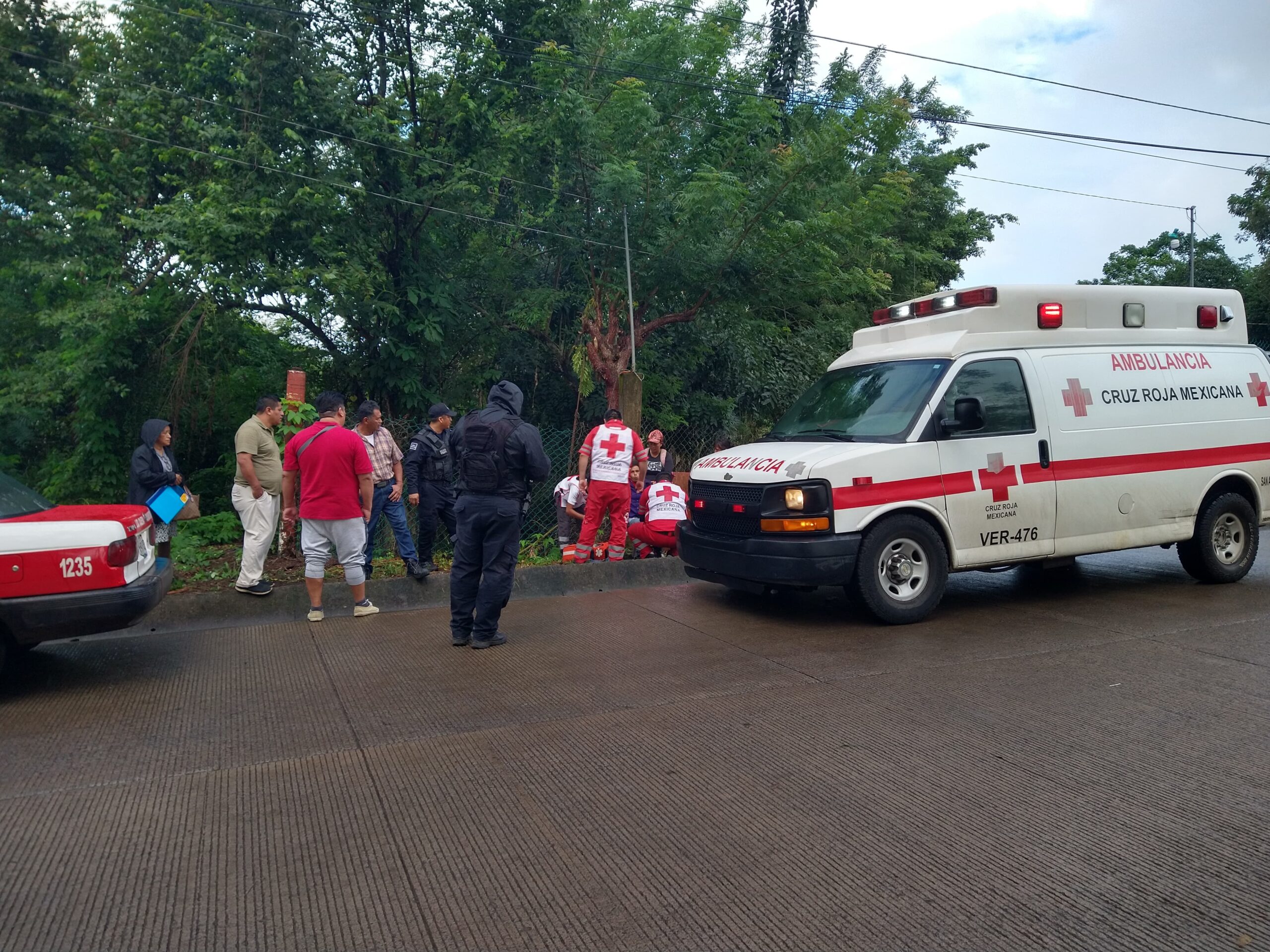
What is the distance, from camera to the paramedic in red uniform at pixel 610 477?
9.48 metres

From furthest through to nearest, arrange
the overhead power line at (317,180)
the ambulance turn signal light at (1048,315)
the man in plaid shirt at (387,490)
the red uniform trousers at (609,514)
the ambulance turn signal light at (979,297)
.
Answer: the overhead power line at (317,180) < the red uniform trousers at (609,514) < the man in plaid shirt at (387,490) < the ambulance turn signal light at (1048,315) < the ambulance turn signal light at (979,297)

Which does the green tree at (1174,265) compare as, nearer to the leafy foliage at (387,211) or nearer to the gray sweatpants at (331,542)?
the leafy foliage at (387,211)

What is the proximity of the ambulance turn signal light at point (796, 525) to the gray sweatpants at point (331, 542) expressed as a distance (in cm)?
322

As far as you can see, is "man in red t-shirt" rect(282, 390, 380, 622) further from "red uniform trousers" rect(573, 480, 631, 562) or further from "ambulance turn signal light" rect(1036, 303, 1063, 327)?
"ambulance turn signal light" rect(1036, 303, 1063, 327)

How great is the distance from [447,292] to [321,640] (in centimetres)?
680

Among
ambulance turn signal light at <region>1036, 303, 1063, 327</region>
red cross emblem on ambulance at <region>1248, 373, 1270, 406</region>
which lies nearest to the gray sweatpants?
ambulance turn signal light at <region>1036, 303, 1063, 327</region>

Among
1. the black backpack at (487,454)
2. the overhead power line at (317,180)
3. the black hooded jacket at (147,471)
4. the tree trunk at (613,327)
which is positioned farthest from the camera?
the tree trunk at (613,327)

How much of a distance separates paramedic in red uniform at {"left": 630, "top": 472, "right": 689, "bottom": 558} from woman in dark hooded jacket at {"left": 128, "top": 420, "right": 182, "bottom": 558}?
14.6ft

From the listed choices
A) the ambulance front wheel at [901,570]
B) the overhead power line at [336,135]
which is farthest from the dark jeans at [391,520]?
the overhead power line at [336,135]

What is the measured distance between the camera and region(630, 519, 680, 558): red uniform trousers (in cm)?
981

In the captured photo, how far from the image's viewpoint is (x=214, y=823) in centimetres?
379

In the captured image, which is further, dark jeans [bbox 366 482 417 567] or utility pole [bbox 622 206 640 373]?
utility pole [bbox 622 206 640 373]

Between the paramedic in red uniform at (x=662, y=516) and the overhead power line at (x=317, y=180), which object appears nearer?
the paramedic in red uniform at (x=662, y=516)

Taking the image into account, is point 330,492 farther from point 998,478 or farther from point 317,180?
point 317,180
